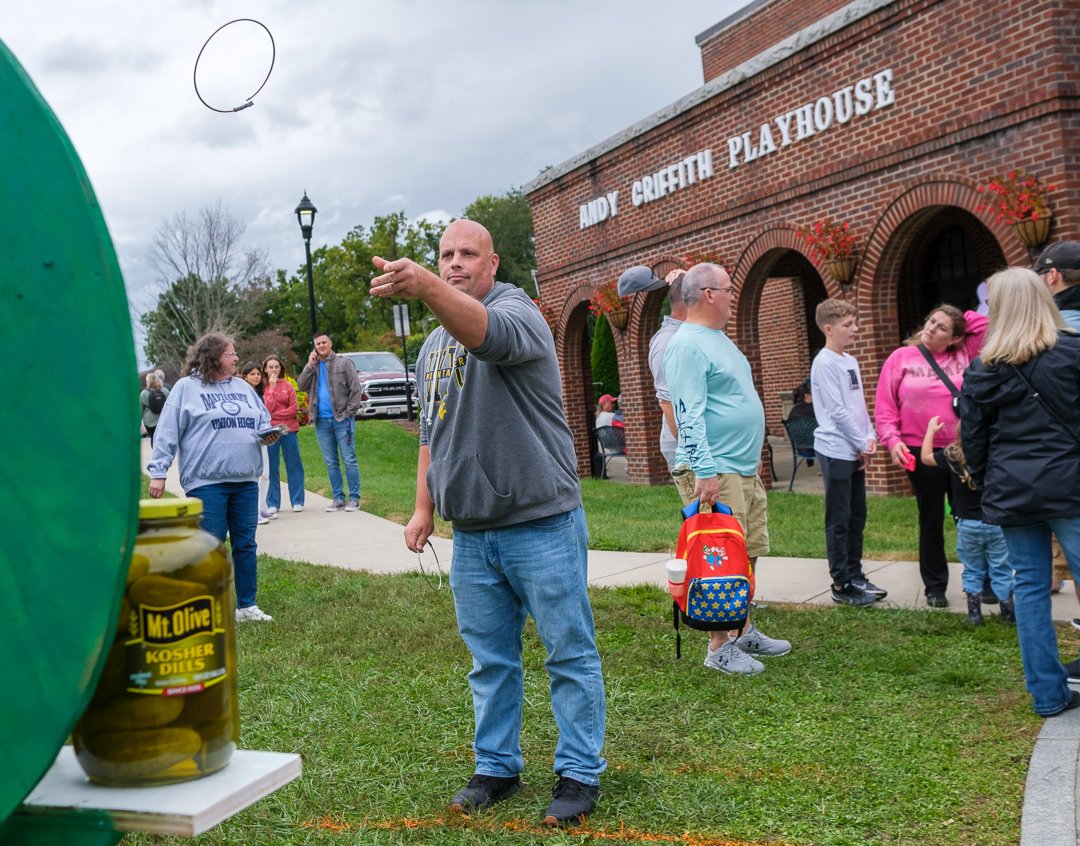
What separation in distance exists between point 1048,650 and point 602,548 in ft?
16.9

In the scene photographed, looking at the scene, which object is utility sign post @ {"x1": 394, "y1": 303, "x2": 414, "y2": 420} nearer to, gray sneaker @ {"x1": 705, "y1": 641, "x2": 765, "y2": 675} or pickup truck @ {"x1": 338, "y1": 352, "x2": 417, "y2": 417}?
pickup truck @ {"x1": 338, "y1": 352, "x2": 417, "y2": 417}

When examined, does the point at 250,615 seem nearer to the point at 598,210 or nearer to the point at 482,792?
the point at 482,792

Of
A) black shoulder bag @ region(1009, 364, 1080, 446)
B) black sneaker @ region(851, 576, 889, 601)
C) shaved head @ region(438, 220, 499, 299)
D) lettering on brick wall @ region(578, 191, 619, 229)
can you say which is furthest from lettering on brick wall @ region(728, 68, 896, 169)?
shaved head @ region(438, 220, 499, 299)

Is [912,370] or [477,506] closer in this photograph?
[477,506]

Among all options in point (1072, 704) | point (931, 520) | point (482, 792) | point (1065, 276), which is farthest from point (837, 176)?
point (482, 792)

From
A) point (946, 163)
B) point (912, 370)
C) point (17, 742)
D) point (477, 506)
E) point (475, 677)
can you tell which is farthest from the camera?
point (946, 163)

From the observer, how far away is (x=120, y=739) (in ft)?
4.56

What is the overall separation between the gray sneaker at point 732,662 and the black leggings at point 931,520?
1.65 m

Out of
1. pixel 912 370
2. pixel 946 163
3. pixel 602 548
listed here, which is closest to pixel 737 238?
pixel 946 163

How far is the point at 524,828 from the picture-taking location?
11.5 feet

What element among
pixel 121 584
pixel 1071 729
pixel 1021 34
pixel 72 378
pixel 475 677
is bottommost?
pixel 1071 729

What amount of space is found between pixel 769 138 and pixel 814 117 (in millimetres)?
775

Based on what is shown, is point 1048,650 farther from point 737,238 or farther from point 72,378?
point 737,238

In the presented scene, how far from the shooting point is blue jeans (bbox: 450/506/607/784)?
349 cm
